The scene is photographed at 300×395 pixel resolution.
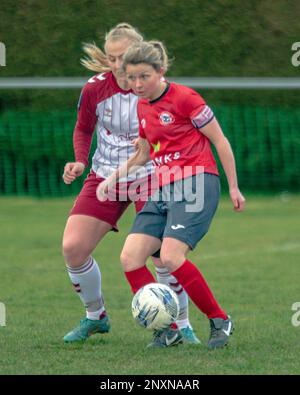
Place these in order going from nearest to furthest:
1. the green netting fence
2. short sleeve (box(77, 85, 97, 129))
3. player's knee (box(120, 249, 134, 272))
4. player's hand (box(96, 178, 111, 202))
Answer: player's knee (box(120, 249, 134, 272))
player's hand (box(96, 178, 111, 202))
short sleeve (box(77, 85, 97, 129))
the green netting fence

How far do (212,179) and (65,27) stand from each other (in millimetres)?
14072

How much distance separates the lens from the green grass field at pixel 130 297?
671cm

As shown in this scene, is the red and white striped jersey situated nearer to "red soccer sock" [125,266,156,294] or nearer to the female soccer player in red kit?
the female soccer player in red kit

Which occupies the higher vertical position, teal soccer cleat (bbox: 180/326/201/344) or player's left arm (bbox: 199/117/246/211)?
player's left arm (bbox: 199/117/246/211)

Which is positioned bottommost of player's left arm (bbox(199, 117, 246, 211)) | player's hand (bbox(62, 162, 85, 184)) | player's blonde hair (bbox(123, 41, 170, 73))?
player's hand (bbox(62, 162, 85, 184))

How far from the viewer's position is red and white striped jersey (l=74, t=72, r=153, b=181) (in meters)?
7.71

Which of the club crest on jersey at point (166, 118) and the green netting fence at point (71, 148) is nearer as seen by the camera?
the club crest on jersey at point (166, 118)

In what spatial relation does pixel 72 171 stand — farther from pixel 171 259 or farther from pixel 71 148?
pixel 71 148

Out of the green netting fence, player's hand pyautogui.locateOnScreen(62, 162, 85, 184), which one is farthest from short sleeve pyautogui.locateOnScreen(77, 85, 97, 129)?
the green netting fence

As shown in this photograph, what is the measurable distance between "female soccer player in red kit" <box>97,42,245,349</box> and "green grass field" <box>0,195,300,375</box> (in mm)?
431

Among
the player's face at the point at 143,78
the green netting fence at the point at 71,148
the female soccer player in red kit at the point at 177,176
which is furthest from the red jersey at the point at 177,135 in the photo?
the green netting fence at the point at 71,148

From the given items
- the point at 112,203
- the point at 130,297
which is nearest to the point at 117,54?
the point at 112,203

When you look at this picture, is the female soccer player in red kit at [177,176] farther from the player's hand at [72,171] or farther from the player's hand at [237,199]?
the player's hand at [72,171]
